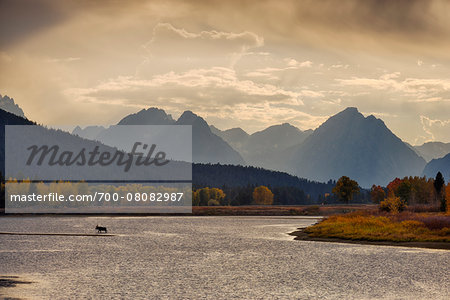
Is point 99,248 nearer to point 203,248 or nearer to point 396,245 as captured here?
point 203,248

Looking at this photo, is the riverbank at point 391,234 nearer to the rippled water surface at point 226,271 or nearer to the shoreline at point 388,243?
the shoreline at point 388,243

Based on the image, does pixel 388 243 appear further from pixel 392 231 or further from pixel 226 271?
pixel 226 271

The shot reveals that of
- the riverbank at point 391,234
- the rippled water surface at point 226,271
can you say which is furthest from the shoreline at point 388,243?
the rippled water surface at point 226,271

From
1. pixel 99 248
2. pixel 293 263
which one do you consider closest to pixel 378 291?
pixel 293 263

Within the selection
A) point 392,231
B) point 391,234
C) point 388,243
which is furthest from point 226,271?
point 392,231

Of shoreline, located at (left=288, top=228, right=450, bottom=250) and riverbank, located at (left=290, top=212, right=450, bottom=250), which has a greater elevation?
riverbank, located at (left=290, top=212, right=450, bottom=250)

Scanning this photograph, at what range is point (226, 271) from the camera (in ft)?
172

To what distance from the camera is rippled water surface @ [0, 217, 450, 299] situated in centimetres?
4023

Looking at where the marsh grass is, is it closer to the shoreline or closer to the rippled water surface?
the shoreline

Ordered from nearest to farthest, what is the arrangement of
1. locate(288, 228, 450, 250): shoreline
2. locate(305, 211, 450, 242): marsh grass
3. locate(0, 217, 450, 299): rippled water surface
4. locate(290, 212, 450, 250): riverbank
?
locate(0, 217, 450, 299): rippled water surface
locate(288, 228, 450, 250): shoreline
locate(290, 212, 450, 250): riverbank
locate(305, 211, 450, 242): marsh grass

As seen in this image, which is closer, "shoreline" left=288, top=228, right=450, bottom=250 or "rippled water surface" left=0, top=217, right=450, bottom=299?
"rippled water surface" left=0, top=217, right=450, bottom=299

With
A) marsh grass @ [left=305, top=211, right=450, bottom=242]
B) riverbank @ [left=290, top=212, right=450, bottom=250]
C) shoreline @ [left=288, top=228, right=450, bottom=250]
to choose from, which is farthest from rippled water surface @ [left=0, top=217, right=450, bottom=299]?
marsh grass @ [left=305, top=211, right=450, bottom=242]

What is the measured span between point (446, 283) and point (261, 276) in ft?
51.1

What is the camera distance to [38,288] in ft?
135
